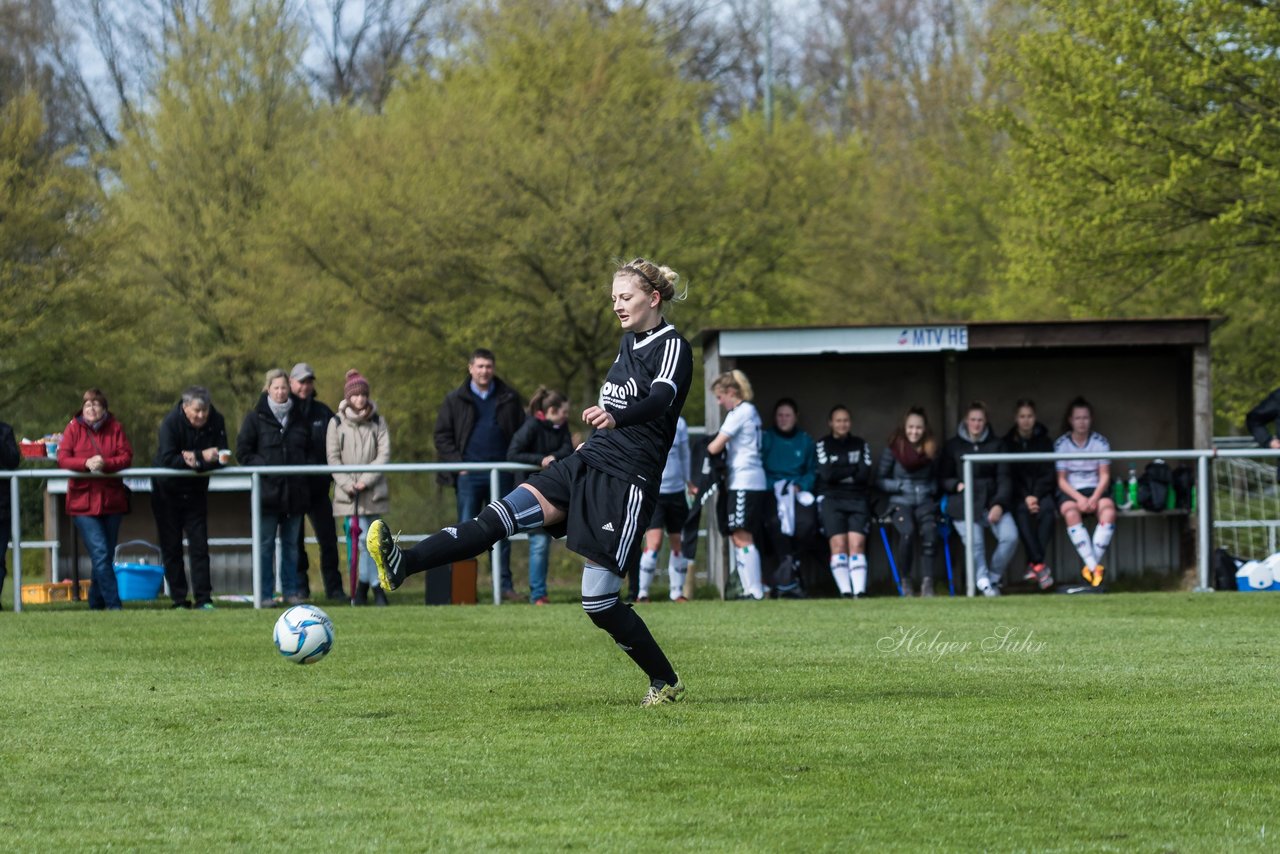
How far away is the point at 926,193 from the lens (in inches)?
1422

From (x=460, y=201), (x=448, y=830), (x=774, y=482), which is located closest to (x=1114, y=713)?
(x=448, y=830)

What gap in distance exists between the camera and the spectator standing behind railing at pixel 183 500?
14.2m

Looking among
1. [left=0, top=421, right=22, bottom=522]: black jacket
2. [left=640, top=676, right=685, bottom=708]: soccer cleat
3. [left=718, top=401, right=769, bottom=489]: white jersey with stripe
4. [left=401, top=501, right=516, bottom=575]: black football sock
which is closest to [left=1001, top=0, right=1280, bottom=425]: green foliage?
[left=718, top=401, right=769, bottom=489]: white jersey with stripe

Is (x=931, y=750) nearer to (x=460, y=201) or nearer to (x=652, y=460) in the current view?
(x=652, y=460)

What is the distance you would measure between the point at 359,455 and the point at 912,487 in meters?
4.83

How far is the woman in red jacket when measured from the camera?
45.5 ft

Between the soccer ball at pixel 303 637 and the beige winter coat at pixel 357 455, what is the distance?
6.83 meters

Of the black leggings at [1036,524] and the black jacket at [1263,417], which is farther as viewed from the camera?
the black leggings at [1036,524]

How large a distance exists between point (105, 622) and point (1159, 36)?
16.1 metres

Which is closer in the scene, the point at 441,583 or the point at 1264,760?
the point at 1264,760

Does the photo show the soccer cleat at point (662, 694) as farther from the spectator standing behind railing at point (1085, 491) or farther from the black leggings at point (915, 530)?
the spectator standing behind railing at point (1085, 491)

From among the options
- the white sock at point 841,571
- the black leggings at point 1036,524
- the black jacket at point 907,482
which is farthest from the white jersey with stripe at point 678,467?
the black leggings at point 1036,524

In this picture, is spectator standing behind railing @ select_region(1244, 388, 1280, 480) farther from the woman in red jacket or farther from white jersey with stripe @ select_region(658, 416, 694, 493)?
the woman in red jacket

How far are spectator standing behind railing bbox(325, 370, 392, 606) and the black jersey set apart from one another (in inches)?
292
